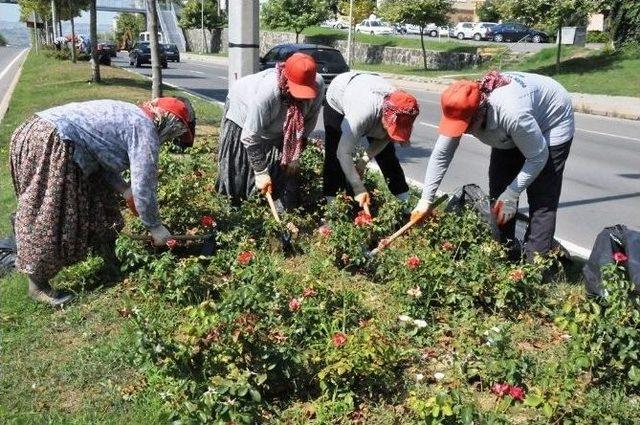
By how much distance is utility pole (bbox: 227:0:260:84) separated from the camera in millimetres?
6551

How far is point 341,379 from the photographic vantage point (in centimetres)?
290

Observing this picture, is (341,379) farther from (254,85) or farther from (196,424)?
(254,85)

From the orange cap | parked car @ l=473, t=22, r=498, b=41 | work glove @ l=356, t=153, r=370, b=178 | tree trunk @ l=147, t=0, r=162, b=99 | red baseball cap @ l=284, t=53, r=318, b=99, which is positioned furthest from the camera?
parked car @ l=473, t=22, r=498, b=41

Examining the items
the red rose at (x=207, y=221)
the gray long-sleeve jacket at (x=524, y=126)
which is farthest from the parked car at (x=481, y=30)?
the red rose at (x=207, y=221)

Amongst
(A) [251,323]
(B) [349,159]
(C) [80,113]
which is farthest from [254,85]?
(A) [251,323]

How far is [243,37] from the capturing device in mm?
6723

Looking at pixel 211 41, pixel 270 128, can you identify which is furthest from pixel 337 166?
pixel 211 41

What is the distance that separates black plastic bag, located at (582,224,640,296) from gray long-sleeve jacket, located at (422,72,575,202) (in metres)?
0.53

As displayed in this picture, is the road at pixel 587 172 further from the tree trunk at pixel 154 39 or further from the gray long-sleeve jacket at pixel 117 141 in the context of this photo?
the tree trunk at pixel 154 39

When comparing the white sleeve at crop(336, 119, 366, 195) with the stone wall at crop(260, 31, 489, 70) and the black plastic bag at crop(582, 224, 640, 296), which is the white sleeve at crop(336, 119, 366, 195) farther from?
the stone wall at crop(260, 31, 489, 70)

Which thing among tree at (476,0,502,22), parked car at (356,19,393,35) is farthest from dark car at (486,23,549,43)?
parked car at (356,19,393,35)

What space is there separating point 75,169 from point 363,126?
1692 mm

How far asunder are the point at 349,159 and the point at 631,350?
6.94 feet

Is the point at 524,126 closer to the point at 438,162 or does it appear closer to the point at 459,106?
the point at 459,106
